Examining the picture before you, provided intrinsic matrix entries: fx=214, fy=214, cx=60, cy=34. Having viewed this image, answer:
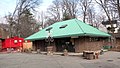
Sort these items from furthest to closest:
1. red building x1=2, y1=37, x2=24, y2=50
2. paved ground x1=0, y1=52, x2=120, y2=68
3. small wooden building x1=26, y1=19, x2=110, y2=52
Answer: red building x1=2, y1=37, x2=24, y2=50, small wooden building x1=26, y1=19, x2=110, y2=52, paved ground x1=0, y1=52, x2=120, y2=68

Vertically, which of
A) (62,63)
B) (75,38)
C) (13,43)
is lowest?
(62,63)

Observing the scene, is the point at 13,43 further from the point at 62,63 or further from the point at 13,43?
the point at 62,63

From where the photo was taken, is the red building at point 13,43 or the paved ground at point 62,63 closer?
the paved ground at point 62,63

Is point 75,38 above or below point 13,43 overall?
above

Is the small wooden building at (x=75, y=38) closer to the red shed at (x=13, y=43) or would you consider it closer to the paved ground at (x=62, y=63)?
the paved ground at (x=62, y=63)

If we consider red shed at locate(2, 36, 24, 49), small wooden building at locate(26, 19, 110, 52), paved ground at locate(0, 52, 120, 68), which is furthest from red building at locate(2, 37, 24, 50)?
paved ground at locate(0, 52, 120, 68)

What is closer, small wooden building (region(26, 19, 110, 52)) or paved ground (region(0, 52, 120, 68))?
paved ground (region(0, 52, 120, 68))

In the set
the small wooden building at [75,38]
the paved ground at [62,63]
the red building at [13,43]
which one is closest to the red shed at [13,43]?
the red building at [13,43]

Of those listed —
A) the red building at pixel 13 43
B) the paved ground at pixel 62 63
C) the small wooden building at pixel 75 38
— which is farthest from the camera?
the red building at pixel 13 43

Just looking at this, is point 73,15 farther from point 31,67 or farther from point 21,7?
point 31,67

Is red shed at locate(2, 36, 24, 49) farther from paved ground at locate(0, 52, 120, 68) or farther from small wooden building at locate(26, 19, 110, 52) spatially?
paved ground at locate(0, 52, 120, 68)

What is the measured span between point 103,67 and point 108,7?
31766 millimetres

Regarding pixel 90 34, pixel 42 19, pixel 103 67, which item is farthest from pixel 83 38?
pixel 42 19

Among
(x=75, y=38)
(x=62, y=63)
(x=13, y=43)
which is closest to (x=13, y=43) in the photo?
(x=13, y=43)
